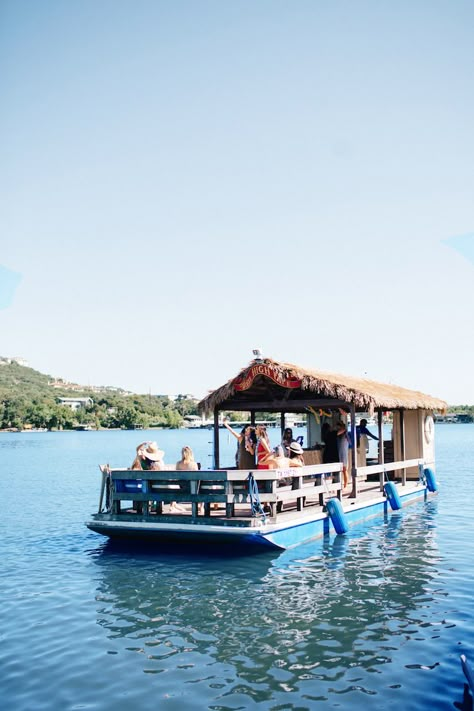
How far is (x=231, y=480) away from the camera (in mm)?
13820

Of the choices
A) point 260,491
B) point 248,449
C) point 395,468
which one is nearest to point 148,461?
point 248,449

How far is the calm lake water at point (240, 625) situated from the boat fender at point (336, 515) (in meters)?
0.34

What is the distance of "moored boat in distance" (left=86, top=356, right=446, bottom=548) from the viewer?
45.2 feet

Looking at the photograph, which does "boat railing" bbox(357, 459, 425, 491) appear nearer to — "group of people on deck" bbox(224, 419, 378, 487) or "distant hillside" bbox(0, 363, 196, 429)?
"group of people on deck" bbox(224, 419, 378, 487)

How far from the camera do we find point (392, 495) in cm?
1983

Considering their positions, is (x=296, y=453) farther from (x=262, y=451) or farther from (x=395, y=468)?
(x=395, y=468)

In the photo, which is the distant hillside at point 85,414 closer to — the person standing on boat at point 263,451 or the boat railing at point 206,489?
the boat railing at point 206,489

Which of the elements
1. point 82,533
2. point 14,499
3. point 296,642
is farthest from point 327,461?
point 14,499

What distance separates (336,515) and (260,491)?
2.63 meters

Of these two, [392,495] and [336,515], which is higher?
[392,495]

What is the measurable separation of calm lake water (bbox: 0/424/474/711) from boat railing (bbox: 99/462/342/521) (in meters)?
1.01

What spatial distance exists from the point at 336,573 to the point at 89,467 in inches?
1613

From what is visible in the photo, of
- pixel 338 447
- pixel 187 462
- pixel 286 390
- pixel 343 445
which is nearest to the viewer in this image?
pixel 187 462

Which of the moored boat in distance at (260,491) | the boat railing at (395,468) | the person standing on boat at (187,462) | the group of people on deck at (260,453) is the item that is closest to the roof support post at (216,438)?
the moored boat in distance at (260,491)
